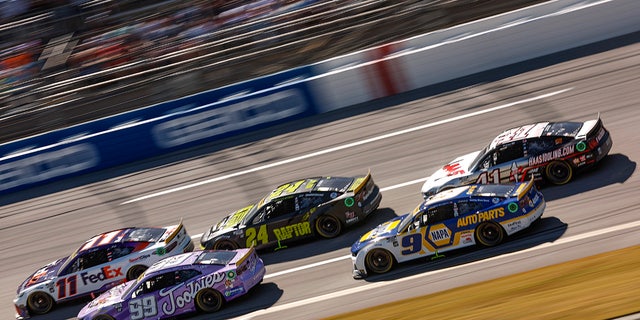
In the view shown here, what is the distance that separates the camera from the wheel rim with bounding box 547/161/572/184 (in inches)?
592

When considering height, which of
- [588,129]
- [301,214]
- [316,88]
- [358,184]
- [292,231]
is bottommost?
[292,231]

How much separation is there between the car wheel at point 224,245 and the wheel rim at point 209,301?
1.97 metres

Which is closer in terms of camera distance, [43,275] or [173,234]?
[173,234]

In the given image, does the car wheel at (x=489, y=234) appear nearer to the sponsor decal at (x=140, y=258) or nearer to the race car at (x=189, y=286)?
the race car at (x=189, y=286)

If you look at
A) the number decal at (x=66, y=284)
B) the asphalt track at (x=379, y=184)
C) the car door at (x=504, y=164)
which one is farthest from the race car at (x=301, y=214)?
the number decal at (x=66, y=284)

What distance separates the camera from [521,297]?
9.49m

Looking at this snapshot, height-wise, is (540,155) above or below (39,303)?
above

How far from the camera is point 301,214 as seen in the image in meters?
16.1

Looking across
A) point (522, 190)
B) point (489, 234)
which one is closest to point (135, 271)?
point (489, 234)

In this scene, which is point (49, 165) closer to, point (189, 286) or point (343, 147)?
point (343, 147)

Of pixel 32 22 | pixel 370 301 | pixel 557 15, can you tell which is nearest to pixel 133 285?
pixel 370 301

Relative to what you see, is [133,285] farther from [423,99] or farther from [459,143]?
[423,99]

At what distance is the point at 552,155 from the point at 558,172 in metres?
0.40

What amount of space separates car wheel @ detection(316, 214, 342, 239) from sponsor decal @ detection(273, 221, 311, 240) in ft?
0.73
